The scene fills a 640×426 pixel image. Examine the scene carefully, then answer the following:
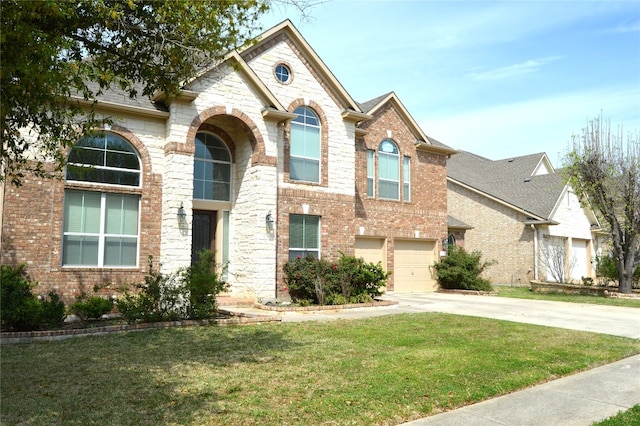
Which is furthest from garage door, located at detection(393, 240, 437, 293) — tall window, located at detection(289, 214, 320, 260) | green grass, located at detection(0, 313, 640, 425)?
green grass, located at detection(0, 313, 640, 425)

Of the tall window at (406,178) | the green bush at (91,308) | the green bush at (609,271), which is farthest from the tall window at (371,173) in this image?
the green bush at (609,271)

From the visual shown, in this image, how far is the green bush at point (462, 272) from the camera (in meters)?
22.0

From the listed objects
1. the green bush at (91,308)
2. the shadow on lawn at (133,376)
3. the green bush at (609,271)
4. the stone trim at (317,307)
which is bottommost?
the shadow on lawn at (133,376)

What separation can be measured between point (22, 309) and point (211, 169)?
8.52 meters

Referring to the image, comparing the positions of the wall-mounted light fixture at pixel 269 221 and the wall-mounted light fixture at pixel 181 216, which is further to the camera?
the wall-mounted light fixture at pixel 269 221

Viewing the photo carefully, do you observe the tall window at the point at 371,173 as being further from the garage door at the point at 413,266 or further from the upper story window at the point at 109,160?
the upper story window at the point at 109,160

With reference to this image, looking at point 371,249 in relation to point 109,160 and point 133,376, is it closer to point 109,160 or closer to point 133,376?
point 109,160

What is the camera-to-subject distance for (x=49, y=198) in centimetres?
1358

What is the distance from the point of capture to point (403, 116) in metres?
22.2

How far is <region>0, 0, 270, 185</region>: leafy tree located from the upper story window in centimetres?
651

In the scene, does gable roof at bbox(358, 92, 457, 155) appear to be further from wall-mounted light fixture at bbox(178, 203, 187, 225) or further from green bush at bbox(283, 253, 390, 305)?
wall-mounted light fixture at bbox(178, 203, 187, 225)

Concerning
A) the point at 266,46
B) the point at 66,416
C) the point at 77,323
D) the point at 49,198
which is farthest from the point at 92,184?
the point at 66,416

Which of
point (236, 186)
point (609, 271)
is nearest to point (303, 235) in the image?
point (236, 186)

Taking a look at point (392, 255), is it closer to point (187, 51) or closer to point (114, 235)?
point (114, 235)
